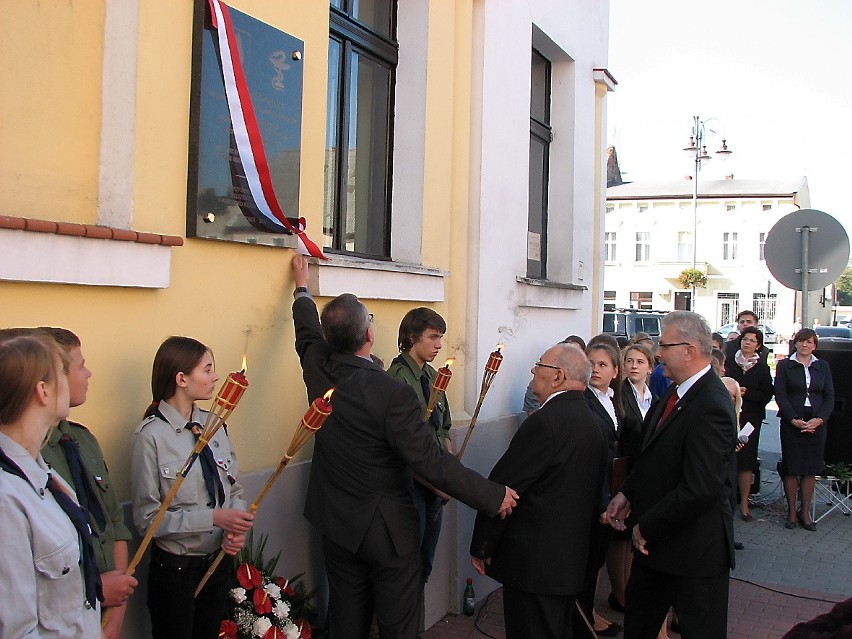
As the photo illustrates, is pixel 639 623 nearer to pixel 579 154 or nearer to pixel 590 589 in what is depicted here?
pixel 590 589

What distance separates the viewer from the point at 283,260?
4668 mm

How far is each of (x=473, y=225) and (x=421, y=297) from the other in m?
0.99

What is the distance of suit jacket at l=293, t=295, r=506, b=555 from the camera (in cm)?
400

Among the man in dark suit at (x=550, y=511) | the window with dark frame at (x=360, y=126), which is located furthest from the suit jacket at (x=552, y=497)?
the window with dark frame at (x=360, y=126)

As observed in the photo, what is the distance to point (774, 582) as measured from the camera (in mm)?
7285

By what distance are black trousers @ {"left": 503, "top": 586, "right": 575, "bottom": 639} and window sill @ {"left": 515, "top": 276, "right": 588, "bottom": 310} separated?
3.35 metres

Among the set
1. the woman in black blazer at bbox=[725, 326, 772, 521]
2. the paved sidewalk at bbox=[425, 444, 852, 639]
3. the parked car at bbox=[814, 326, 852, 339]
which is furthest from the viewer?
the parked car at bbox=[814, 326, 852, 339]

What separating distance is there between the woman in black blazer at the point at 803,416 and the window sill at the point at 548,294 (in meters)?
2.36

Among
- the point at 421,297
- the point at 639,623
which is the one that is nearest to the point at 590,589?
the point at 639,623

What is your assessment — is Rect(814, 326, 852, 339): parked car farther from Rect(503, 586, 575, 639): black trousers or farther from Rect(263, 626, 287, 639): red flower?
Rect(263, 626, 287, 639): red flower

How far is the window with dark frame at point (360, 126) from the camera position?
5.59 meters

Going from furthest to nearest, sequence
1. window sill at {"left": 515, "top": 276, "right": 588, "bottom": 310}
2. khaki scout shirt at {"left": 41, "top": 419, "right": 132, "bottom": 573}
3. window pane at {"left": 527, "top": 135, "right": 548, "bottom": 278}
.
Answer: window pane at {"left": 527, "top": 135, "right": 548, "bottom": 278} → window sill at {"left": 515, "top": 276, "right": 588, "bottom": 310} → khaki scout shirt at {"left": 41, "top": 419, "right": 132, "bottom": 573}

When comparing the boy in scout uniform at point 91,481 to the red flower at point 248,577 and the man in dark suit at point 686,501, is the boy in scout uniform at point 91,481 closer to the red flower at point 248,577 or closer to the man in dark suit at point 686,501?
the red flower at point 248,577

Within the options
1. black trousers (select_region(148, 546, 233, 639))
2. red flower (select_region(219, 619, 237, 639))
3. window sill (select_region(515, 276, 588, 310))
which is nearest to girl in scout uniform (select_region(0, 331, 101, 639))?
black trousers (select_region(148, 546, 233, 639))
